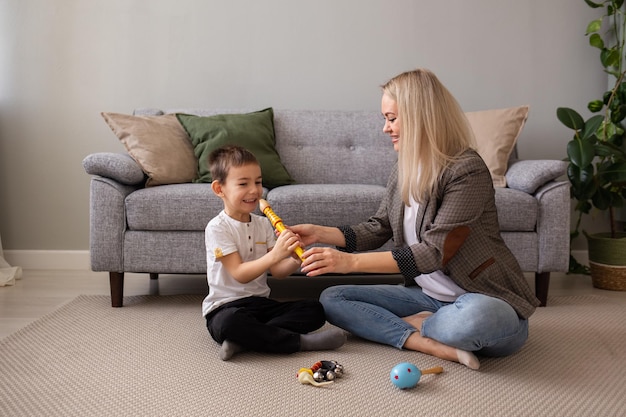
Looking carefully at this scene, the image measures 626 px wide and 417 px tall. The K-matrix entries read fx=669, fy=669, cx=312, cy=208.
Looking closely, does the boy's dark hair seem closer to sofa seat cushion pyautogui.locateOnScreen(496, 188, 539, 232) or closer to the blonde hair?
the blonde hair

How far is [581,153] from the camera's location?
10.0ft

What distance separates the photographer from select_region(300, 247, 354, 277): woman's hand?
5.83 ft

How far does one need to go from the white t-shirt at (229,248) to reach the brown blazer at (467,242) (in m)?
0.49

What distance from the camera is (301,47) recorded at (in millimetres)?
3633

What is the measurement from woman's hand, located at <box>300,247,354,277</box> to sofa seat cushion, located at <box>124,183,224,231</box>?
950mm

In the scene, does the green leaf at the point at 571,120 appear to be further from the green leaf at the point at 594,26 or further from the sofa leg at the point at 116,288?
the sofa leg at the point at 116,288

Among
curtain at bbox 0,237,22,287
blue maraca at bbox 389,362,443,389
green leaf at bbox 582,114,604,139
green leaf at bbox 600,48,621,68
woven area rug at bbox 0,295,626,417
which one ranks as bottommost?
curtain at bbox 0,237,22,287

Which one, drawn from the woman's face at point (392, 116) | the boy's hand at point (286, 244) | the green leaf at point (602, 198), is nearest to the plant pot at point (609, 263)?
the green leaf at point (602, 198)

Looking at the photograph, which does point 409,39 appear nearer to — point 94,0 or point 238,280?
point 94,0

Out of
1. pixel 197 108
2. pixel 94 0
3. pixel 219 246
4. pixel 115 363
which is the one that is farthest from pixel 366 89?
pixel 115 363

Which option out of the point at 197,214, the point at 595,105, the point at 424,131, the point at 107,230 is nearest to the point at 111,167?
the point at 107,230

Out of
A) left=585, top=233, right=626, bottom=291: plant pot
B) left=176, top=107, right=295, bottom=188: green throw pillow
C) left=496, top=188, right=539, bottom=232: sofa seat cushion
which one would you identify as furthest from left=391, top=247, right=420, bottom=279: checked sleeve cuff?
left=585, top=233, right=626, bottom=291: plant pot

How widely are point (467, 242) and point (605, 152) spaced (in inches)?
61.4

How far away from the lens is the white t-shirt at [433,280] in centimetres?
204
